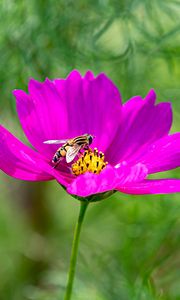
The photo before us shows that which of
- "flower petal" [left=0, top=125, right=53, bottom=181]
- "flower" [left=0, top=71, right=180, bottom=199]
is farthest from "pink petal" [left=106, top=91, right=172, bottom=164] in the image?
"flower petal" [left=0, top=125, right=53, bottom=181]

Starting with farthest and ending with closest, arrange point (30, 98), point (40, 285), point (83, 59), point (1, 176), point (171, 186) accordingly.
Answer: point (1, 176)
point (40, 285)
point (83, 59)
point (30, 98)
point (171, 186)

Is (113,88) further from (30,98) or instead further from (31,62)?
(31,62)

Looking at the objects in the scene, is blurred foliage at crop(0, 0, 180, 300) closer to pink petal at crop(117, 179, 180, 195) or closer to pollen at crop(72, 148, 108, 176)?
pollen at crop(72, 148, 108, 176)

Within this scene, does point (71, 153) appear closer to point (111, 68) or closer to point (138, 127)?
point (138, 127)

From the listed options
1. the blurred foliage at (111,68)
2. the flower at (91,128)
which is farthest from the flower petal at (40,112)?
the blurred foliage at (111,68)

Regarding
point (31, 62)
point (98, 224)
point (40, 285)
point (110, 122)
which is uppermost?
point (31, 62)

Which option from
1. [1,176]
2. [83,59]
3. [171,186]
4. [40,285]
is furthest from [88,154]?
[1,176]

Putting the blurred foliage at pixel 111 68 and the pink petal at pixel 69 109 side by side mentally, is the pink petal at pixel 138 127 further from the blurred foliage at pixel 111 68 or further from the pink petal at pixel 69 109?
the blurred foliage at pixel 111 68
